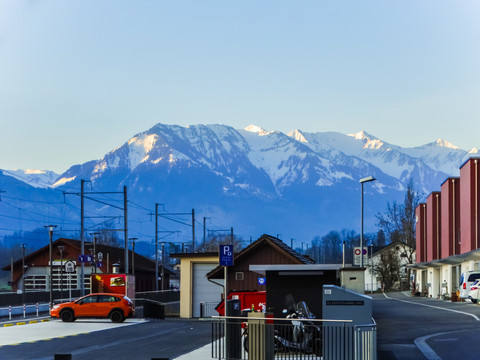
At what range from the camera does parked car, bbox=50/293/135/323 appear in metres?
43.4

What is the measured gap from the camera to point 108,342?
29.1 meters

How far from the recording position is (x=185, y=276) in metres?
56.7

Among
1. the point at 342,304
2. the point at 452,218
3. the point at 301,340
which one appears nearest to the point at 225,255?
the point at 301,340

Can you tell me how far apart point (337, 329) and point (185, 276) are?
3761cm

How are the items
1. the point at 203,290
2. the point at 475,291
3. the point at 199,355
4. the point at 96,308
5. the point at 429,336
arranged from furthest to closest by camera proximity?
the point at 203,290 → the point at 475,291 → the point at 96,308 → the point at 429,336 → the point at 199,355

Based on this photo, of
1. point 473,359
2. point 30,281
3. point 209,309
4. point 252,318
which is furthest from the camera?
point 30,281

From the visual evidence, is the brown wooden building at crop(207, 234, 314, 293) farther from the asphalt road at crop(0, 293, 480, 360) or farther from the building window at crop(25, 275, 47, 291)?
the building window at crop(25, 275, 47, 291)

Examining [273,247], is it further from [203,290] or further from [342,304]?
[342,304]

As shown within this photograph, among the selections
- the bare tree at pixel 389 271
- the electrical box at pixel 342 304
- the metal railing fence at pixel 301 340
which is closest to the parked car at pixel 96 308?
the metal railing fence at pixel 301 340

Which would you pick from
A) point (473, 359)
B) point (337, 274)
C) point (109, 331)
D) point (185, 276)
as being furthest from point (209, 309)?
point (473, 359)

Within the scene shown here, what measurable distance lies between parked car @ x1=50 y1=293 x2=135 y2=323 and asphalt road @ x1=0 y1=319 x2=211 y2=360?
312 cm

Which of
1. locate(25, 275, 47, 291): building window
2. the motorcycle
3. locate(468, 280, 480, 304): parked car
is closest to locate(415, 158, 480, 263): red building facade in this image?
locate(468, 280, 480, 304): parked car

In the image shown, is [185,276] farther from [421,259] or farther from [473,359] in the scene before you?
[421,259]

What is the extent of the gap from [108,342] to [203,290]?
27.3 meters
